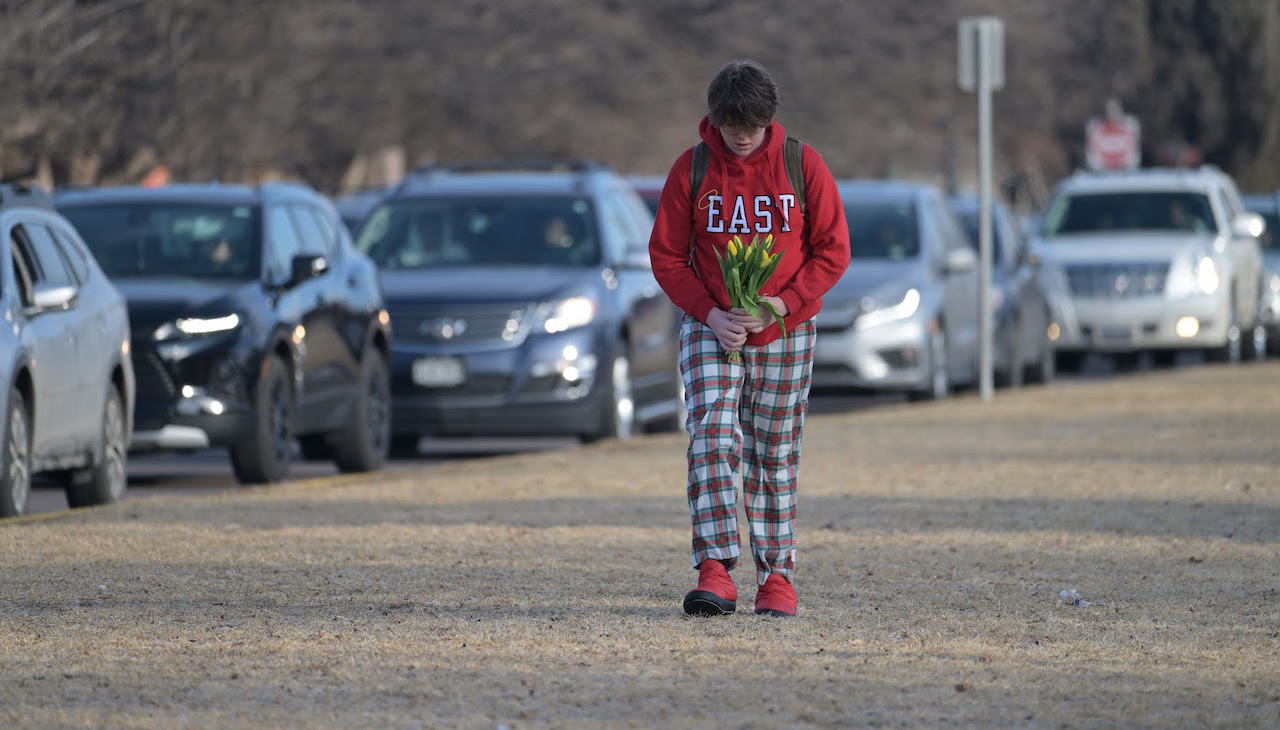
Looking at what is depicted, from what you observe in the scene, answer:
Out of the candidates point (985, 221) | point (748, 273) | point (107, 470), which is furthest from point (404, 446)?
point (748, 273)

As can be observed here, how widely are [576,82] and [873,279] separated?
2794 centimetres

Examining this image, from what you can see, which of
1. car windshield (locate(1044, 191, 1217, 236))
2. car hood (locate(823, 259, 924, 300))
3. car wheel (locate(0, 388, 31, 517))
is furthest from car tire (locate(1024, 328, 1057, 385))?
car wheel (locate(0, 388, 31, 517))

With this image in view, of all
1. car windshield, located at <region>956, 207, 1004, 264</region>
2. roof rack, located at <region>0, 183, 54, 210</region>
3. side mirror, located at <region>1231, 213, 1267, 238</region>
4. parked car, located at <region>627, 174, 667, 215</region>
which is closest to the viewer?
roof rack, located at <region>0, 183, 54, 210</region>

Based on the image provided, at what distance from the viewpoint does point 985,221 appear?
2106cm

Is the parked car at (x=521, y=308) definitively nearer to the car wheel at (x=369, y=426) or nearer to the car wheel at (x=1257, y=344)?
the car wheel at (x=369, y=426)

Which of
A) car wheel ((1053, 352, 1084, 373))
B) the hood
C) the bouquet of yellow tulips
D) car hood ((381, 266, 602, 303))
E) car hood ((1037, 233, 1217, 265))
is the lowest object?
car wheel ((1053, 352, 1084, 373))

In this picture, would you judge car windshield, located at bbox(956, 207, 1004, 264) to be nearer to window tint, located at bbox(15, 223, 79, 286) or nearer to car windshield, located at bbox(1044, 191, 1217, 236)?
car windshield, located at bbox(1044, 191, 1217, 236)

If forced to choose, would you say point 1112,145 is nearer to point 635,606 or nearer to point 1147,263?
point 1147,263

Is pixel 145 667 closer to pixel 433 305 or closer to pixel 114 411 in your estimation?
pixel 114 411

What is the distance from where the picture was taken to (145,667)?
7230 mm

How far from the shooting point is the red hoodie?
8.00m

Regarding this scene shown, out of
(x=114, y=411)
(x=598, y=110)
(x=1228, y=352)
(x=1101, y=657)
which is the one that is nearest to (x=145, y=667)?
(x=1101, y=657)

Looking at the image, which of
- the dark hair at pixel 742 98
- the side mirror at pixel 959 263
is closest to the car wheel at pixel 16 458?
the dark hair at pixel 742 98

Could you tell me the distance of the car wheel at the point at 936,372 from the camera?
20484mm
